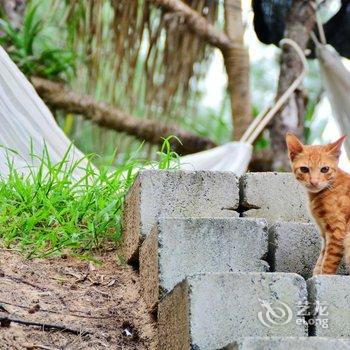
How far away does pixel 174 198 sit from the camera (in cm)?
355

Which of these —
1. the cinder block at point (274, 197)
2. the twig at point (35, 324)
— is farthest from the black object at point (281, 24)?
the twig at point (35, 324)

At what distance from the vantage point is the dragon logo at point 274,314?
107 inches

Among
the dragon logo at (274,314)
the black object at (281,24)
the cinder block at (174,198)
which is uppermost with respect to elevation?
the black object at (281,24)

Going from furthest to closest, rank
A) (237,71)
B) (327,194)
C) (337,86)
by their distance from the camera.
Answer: (237,71)
(337,86)
(327,194)

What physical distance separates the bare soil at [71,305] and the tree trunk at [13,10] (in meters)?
3.37

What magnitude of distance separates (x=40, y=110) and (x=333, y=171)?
5.52 feet

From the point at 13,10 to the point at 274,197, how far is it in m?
3.53

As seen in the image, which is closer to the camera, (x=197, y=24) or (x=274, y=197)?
(x=274, y=197)

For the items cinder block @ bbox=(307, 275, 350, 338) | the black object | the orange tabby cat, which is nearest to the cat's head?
the orange tabby cat

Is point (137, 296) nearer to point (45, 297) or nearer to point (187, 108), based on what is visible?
point (45, 297)

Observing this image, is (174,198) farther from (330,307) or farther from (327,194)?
(330,307)

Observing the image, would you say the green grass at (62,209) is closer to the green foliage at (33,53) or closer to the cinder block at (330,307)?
the cinder block at (330,307)

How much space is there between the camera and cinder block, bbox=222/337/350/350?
236 centimetres

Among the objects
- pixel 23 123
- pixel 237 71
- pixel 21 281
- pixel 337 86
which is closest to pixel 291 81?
pixel 237 71
